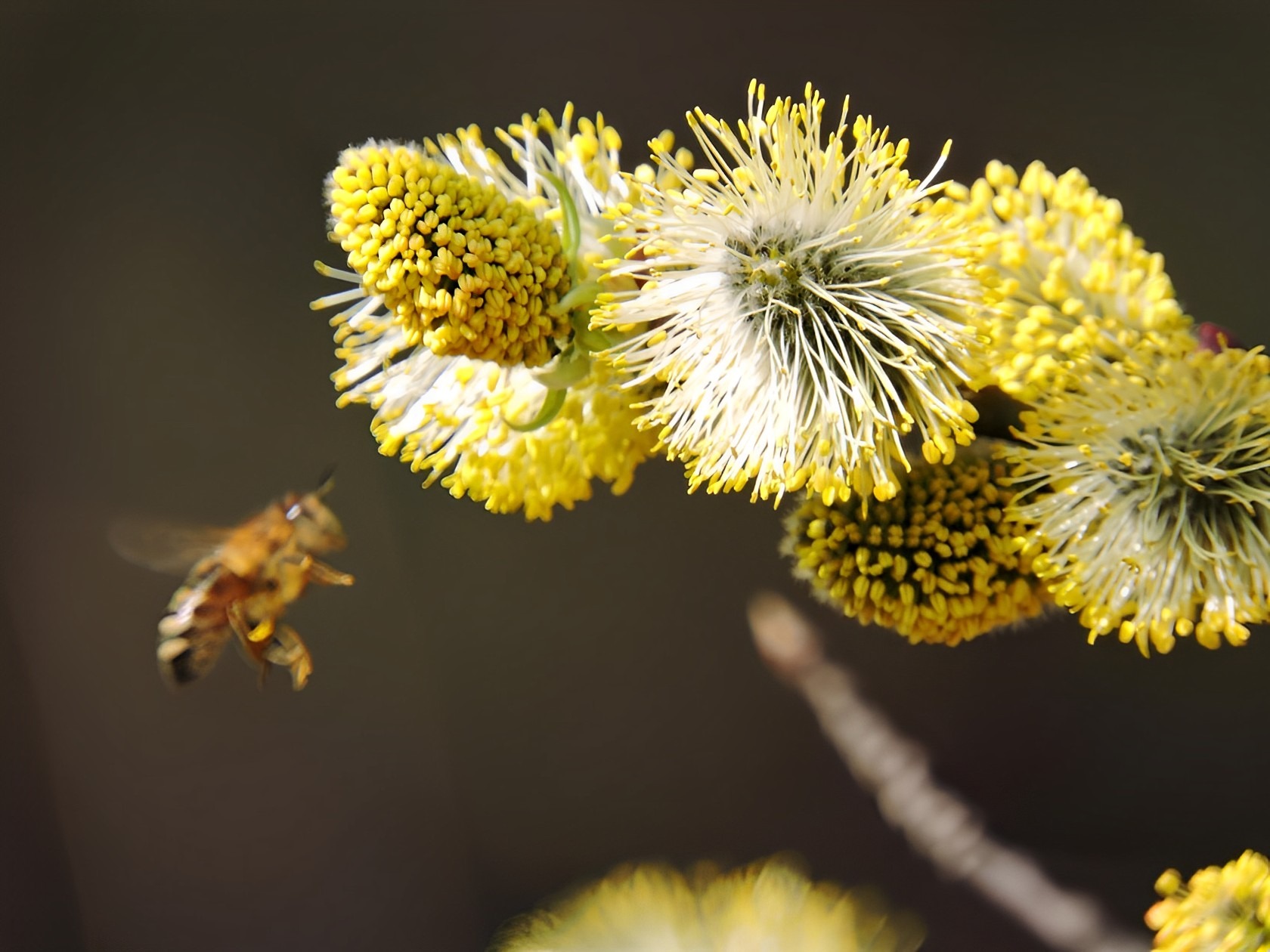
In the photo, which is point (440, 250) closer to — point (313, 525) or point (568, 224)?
point (568, 224)

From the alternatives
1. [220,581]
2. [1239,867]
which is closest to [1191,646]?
[1239,867]

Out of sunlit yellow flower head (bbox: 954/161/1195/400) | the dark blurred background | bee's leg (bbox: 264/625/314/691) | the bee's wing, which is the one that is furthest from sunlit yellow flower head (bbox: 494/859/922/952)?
sunlit yellow flower head (bbox: 954/161/1195/400)

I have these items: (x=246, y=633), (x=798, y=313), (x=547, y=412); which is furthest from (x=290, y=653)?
(x=798, y=313)

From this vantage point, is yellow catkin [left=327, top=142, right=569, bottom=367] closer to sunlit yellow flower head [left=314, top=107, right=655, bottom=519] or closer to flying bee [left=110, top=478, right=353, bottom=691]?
sunlit yellow flower head [left=314, top=107, right=655, bottom=519]

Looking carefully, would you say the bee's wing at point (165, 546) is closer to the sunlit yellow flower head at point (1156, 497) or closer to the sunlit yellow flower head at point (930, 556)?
the sunlit yellow flower head at point (930, 556)

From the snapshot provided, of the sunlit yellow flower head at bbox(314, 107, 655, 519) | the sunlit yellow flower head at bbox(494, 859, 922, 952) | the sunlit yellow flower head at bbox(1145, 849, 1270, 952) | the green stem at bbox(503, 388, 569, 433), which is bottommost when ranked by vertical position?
the sunlit yellow flower head at bbox(1145, 849, 1270, 952)

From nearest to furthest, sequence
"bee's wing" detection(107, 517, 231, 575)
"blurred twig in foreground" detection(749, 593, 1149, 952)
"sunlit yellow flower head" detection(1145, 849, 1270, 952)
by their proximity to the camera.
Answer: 1. "sunlit yellow flower head" detection(1145, 849, 1270, 952)
2. "bee's wing" detection(107, 517, 231, 575)
3. "blurred twig in foreground" detection(749, 593, 1149, 952)
